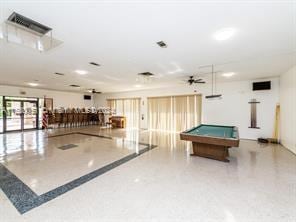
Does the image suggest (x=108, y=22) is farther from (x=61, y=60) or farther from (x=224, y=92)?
(x=224, y=92)

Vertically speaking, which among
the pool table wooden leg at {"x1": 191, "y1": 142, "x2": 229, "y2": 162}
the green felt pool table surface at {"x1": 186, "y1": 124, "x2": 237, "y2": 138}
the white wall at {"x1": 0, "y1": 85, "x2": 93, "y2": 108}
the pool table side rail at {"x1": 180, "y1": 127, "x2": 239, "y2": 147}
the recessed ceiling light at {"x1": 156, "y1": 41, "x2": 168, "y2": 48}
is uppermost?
the recessed ceiling light at {"x1": 156, "y1": 41, "x2": 168, "y2": 48}

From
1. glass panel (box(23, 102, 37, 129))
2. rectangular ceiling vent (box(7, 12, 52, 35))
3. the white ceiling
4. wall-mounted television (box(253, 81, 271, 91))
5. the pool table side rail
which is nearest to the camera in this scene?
the white ceiling

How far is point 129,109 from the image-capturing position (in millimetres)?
10930

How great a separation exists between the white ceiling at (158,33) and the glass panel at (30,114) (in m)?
5.95

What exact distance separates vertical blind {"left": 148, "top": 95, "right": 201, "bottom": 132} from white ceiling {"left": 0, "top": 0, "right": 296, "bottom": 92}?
12.8 ft

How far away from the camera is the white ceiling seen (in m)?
1.92

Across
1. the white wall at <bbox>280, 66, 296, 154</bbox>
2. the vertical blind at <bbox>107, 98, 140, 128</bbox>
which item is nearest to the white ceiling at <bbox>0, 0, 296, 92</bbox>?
the white wall at <bbox>280, 66, 296, 154</bbox>

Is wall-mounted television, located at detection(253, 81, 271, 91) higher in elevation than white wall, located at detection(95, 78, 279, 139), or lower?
higher

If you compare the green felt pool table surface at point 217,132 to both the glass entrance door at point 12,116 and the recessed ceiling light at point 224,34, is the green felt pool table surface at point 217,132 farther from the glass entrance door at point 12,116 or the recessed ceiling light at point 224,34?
the glass entrance door at point 12,116

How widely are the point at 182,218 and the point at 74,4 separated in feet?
10.1

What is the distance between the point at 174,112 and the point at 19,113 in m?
9.44

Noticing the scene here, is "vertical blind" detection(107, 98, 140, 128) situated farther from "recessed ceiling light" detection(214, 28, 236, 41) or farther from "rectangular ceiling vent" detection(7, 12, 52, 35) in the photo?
"rectangular ceiling vent" detection(7, 12, 52, 35)

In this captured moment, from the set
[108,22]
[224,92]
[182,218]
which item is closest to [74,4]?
[108,22]

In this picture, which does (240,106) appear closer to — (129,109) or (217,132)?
(217,132)
